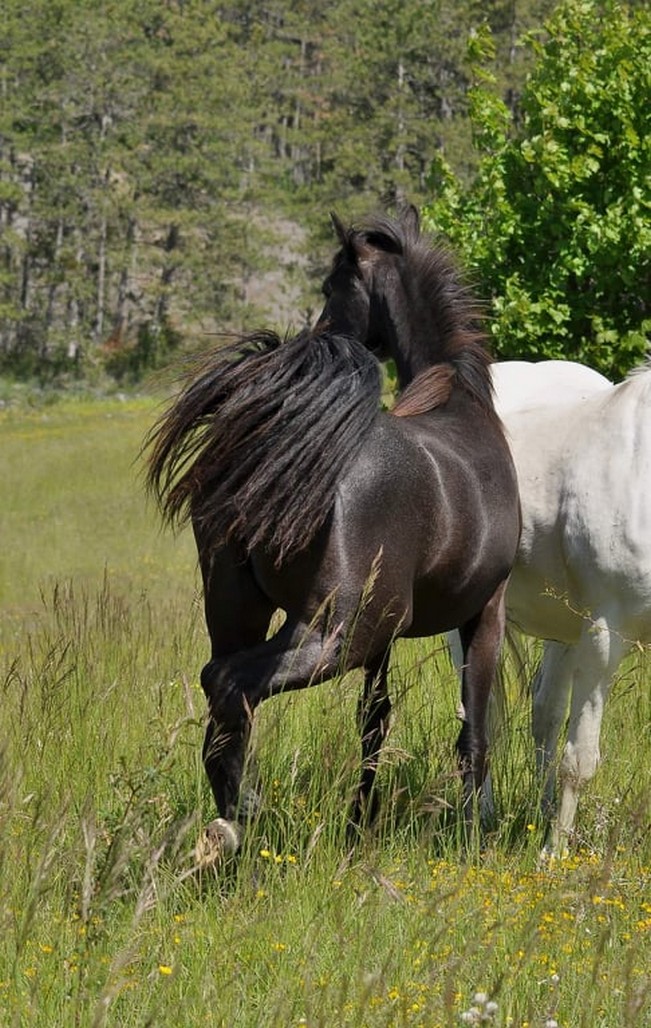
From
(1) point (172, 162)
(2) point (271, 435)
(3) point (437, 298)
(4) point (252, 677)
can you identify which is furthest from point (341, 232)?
(1) point (172, 162)

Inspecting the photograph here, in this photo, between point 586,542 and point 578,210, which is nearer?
point 586,542

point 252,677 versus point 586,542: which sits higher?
point 586,542

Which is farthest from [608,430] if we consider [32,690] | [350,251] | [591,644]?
[32,690]

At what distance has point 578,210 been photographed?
31.1 feet

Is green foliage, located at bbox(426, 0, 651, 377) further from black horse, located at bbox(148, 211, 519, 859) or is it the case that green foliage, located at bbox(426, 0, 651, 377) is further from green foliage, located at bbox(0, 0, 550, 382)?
green foliage, located at bbox(0, 0, 550, 382)

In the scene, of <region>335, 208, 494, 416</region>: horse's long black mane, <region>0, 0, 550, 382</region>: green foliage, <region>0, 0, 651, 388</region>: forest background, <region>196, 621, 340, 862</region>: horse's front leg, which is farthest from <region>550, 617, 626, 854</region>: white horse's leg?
<region>0, 0, 550, 382</region>: green foliage

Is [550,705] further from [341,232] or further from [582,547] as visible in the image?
[341,232]

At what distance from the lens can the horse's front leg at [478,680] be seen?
16.7 ft

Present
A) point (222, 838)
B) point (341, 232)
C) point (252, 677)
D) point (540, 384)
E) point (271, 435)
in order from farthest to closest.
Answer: point (540, 384), point (341, 232), point (271, 435), point (252, 677), point (222, 838)

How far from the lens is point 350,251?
5535 millimetres

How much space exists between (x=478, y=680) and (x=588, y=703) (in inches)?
15.8

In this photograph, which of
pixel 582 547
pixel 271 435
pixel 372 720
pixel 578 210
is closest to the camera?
pixel 271 435

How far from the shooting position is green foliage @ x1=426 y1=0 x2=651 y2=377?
941 cm

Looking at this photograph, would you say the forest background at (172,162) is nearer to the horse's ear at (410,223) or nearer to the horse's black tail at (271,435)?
the horse's ear at (410,223)
